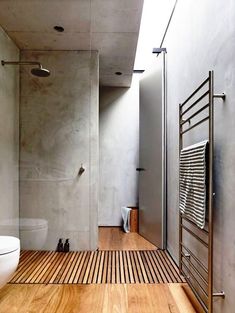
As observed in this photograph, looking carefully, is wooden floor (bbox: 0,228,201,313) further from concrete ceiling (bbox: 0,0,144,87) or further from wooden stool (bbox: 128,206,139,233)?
concrete ceiling (bbox: 0,0,144,87)

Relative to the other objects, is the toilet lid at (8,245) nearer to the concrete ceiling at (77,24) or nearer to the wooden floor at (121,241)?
the wooden floor at (121,241)

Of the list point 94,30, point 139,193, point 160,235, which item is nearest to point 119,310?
point 160,235

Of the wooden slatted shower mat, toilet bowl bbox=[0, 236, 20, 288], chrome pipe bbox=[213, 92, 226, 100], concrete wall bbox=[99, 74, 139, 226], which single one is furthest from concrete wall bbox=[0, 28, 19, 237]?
chrome pipe bbox=[213, 92, 226, 100]

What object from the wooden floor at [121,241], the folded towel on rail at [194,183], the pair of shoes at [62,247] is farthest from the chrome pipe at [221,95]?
the pair of shoes at [62,247]

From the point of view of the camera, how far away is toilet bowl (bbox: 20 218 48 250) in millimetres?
2980

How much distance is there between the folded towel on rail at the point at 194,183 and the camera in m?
1.61

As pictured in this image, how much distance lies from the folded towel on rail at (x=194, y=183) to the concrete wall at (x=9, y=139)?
1791mm

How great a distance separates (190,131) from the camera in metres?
2.15

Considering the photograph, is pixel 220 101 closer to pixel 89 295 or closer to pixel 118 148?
pixel 89 295

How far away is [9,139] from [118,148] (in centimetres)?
180

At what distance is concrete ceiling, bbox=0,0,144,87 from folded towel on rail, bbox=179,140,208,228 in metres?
1.37

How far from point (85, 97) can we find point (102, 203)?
5.92ft

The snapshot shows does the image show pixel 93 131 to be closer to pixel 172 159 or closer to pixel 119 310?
pixel 172 159

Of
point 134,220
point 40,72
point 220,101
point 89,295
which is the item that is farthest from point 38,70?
point 134,220
